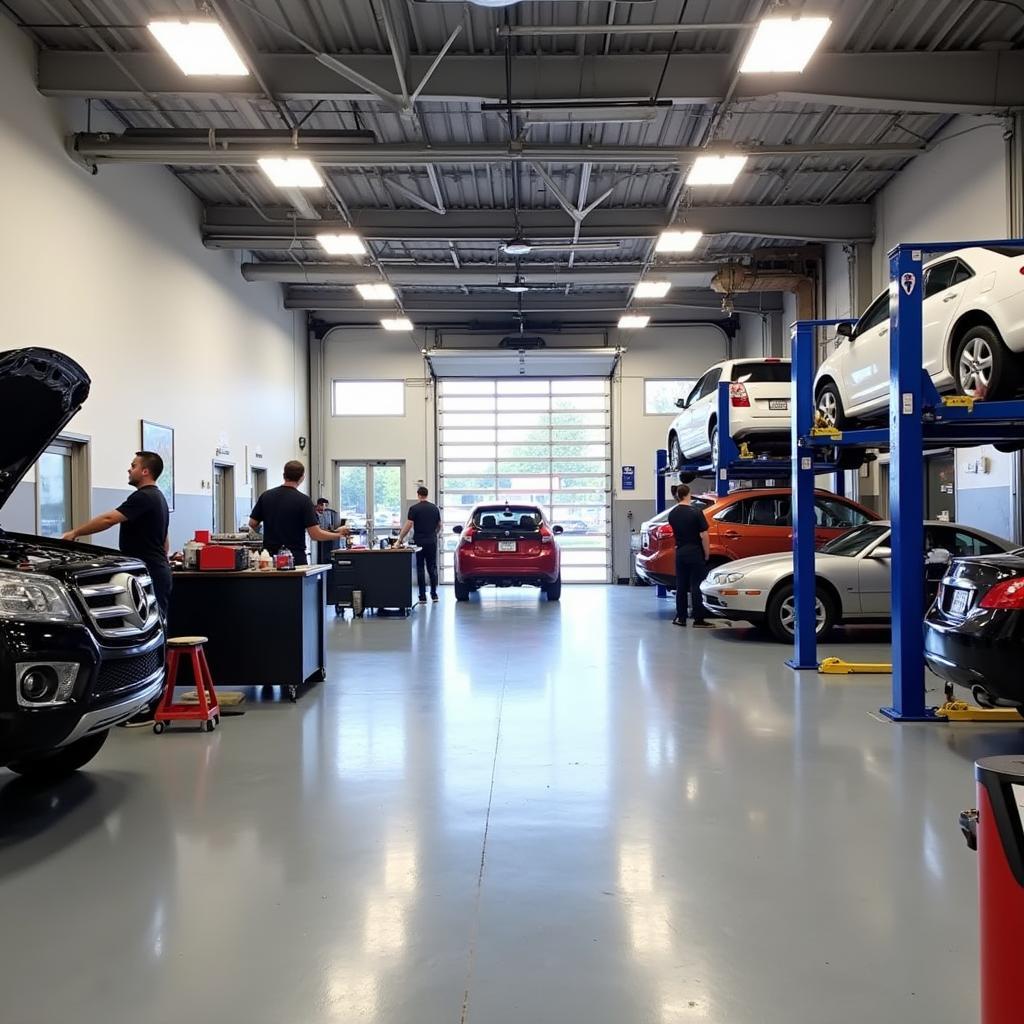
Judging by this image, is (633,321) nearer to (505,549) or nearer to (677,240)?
(677,240)

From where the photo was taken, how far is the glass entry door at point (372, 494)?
61.7 ft

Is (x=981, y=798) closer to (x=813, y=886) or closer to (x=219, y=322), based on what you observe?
(x=813, y=886)

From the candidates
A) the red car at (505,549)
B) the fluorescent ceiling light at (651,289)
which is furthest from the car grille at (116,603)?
the fluorescent ceiling light at (651,289)

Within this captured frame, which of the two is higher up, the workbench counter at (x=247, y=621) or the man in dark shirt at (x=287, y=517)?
the man in dark shirt at (x=287, y=517)

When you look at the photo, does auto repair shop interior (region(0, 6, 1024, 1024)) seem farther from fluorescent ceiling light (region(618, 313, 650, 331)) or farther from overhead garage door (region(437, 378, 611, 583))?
overhead garage door (region(437, 378, 611, 583))

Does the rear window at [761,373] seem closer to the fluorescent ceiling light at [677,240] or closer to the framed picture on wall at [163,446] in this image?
the fluorescent ceiling light at [677,240]

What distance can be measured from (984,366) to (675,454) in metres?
7.60

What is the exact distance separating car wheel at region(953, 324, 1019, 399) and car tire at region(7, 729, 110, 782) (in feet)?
18.3

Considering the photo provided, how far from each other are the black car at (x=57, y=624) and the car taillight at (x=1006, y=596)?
4.32m

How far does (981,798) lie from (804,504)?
6169 mm

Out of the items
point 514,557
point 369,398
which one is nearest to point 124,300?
point 514,557

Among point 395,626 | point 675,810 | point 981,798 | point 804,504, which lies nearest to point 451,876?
point 675,810

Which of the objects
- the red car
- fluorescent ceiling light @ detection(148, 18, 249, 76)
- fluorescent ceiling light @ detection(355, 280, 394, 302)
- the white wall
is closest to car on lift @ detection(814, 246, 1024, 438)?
fluorescent ceiling light @ detection(148, 18, 249, 76)

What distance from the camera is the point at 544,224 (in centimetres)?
1269
